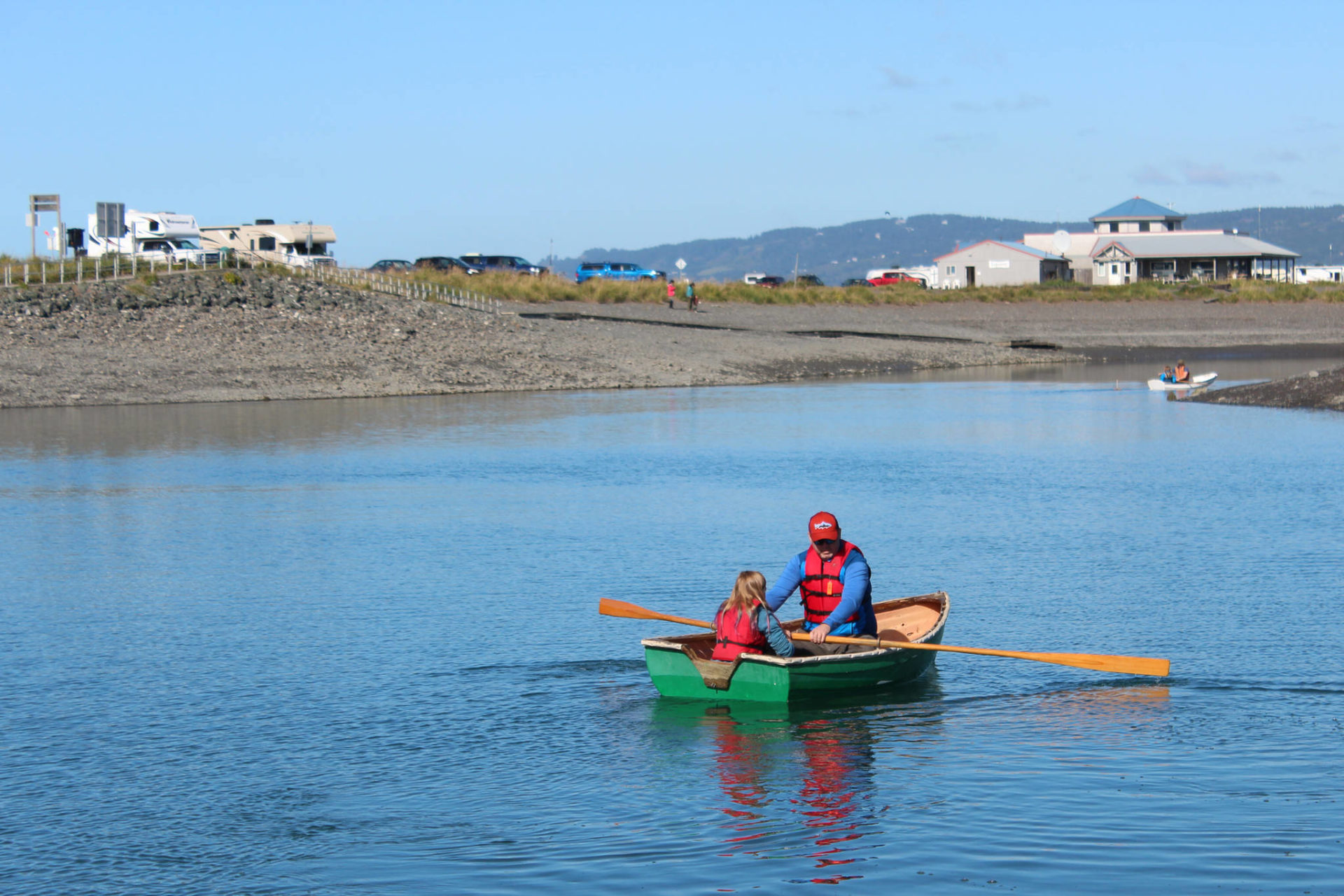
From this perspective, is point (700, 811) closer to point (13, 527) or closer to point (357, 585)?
point (357, 585)

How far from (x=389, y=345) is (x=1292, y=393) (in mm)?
29375

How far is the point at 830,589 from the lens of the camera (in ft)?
40.6

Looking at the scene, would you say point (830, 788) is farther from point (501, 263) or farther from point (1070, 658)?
point (501, 263)

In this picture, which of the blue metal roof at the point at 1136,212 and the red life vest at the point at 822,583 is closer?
the red life vest at the point at 822,583

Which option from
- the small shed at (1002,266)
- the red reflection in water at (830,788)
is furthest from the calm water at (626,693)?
the small shed at (1002,266)

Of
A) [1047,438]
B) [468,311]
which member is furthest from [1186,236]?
[1047,438]

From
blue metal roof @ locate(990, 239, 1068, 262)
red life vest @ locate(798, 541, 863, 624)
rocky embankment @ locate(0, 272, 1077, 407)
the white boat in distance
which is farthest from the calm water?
blue metal roof @ locate(990, 239, 1068, 262)

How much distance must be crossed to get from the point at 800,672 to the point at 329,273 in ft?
160

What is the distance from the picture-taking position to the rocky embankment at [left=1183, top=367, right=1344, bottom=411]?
38969 mm

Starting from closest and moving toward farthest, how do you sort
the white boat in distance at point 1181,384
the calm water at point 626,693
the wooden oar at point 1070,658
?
the calm water at point 626,693
the wooden oar at point 1070,658
the white boat in distance at point 1181,384

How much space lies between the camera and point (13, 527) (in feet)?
69.4

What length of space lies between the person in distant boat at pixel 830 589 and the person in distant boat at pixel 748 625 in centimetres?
37

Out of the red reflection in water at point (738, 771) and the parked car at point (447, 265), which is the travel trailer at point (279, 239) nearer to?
the parked car at point (447, 265)

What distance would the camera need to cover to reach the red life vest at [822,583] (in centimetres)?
1230
